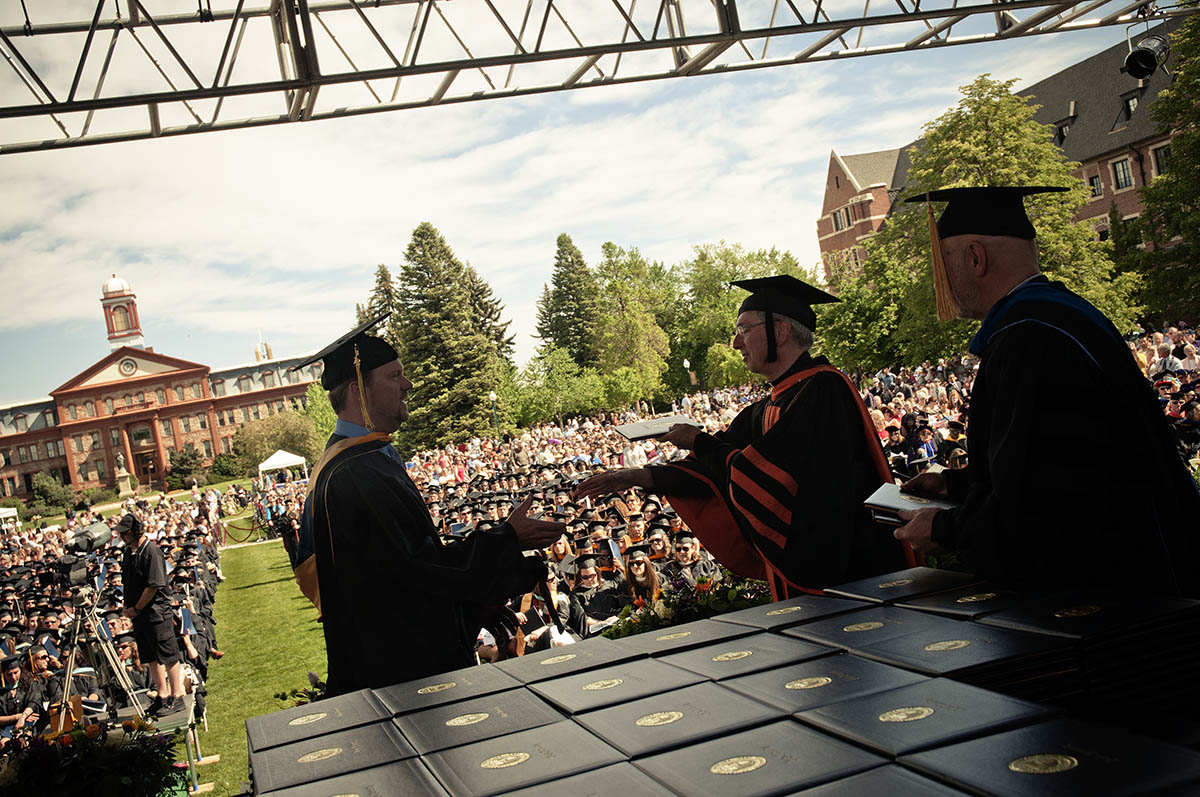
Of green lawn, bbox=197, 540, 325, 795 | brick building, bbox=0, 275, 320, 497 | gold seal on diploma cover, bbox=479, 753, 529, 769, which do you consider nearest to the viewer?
gold seal on diploma cover, bbox=479, 753, 529, 769

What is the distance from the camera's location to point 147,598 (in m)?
10.3

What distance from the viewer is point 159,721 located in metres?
7.77

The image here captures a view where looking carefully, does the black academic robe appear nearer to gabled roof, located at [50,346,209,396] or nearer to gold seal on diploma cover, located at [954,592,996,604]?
gold seal on diploma cover, located at [954,592,996,604]

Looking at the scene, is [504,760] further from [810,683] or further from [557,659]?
[557,659]

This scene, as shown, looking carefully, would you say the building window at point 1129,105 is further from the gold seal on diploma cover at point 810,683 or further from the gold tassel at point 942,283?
the gold seal on diploma cover at point 810,683

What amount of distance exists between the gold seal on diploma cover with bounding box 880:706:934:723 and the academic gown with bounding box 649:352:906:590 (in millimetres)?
2463

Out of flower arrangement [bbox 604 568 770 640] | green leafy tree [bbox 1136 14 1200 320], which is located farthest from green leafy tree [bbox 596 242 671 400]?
flower arrangement [bbox 604 568 770 640]

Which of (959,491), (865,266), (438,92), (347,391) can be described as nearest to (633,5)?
(438,92)

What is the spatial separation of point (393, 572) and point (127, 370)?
91.4 m

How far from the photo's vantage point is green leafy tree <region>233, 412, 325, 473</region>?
65062mm

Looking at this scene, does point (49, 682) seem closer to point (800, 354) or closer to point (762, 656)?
point (800, 354)

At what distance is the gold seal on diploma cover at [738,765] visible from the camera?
143 centimetres

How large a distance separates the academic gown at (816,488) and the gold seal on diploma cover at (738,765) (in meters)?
2.63

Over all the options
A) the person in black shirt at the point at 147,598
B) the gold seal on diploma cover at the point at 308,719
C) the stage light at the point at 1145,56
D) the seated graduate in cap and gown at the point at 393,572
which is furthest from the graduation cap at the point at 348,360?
the stage light at the point at 1145,56
